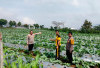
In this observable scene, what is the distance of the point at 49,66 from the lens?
191 inches

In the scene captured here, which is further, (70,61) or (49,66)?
(70,61)

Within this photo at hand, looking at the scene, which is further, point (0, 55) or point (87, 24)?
point (87, 24)

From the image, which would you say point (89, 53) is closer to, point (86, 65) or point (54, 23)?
point (86, 65)

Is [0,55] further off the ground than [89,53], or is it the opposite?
[0,55]

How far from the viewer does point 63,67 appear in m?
4.80

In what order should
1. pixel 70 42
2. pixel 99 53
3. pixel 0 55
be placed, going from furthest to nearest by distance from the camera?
pixel 99 53
pixel 70 42
pixel 0 55

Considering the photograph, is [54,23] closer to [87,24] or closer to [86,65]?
[87,24]

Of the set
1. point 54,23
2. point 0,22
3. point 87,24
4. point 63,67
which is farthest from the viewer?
point 0,22

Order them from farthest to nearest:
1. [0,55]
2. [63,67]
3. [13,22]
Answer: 1. [13,22]
2. [63,67]
3. [0,55]

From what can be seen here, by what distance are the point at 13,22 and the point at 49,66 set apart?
299 ft

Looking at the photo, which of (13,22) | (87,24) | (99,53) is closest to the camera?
(99,53)

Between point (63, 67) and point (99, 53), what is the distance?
3.00 m

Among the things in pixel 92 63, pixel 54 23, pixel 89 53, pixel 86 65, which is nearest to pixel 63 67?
pixel 86 65

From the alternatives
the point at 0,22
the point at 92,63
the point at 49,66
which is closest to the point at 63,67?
the point at 49,66
